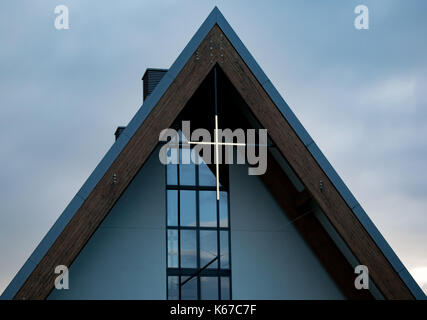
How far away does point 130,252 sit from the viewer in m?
12.1

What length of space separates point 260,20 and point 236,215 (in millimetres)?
3458

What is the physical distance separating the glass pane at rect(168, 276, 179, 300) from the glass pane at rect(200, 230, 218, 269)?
1.61 ft

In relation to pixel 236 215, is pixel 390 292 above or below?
below

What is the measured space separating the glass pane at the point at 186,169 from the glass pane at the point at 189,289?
1606 mm

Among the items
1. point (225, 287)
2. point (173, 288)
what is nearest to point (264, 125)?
point (225, 287)

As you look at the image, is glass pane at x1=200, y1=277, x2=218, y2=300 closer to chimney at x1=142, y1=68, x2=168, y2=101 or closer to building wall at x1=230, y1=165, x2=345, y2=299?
building wall at x1=230, y1=165, x2=345, y2=299

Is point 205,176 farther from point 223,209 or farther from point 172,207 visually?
point 172,207

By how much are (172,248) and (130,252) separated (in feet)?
2.26

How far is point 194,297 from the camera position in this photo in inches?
481

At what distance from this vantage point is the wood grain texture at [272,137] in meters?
10.1

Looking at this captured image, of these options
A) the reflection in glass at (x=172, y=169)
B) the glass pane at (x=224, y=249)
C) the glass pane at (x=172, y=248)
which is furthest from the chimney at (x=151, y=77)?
the glass pane at (x=224, y=249)

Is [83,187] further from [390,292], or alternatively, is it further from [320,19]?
[320,19]

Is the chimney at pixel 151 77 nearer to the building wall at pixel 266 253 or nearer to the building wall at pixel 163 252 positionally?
the building wall at pixel 163 252
